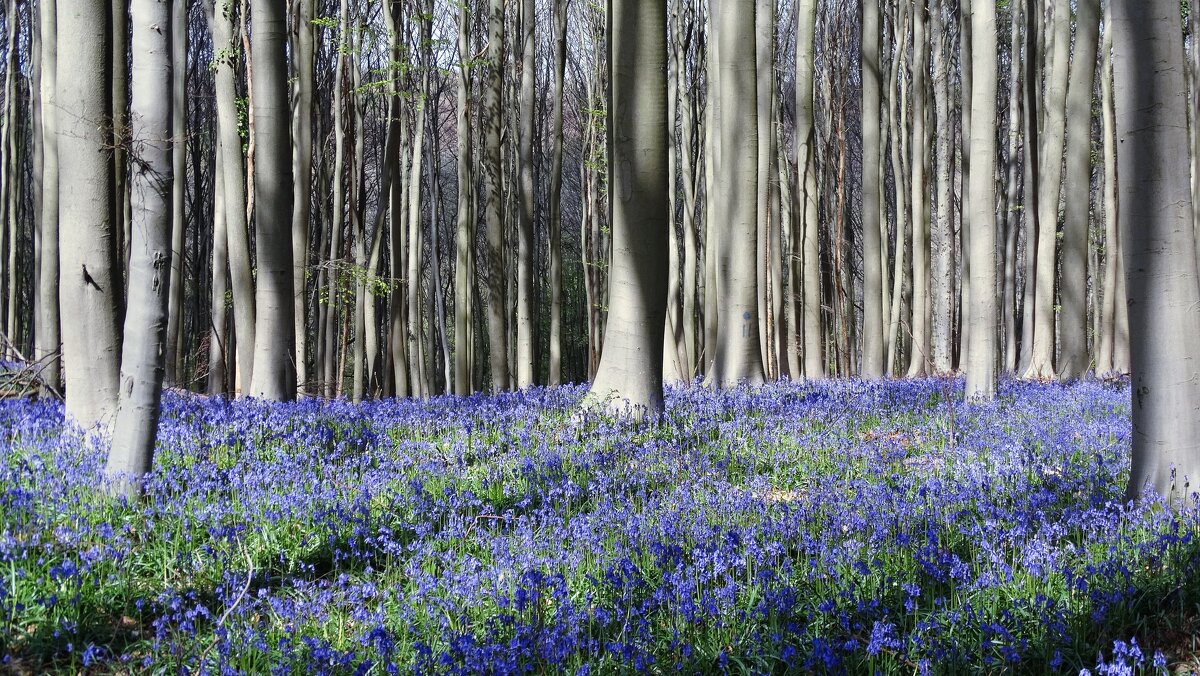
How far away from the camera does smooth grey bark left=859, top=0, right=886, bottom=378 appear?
15445mm

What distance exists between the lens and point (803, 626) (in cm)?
352

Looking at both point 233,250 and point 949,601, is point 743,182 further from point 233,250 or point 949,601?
point 949,601

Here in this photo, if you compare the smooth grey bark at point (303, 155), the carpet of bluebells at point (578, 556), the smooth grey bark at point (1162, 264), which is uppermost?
the smooth grey bark at point (303, 155)

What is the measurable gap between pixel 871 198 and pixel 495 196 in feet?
24.6

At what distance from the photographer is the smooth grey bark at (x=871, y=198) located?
1545 centimetres

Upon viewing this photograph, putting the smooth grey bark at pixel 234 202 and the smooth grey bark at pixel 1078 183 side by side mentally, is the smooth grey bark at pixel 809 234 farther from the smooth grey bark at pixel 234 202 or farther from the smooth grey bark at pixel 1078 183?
the smooth grey bark at pixel 234 202

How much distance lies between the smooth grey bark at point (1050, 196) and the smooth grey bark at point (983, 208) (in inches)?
204

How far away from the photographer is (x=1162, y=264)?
4566mm

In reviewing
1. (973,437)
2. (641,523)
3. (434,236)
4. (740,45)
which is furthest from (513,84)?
(641,523)

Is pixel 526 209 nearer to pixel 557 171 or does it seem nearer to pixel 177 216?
pixel 557 171

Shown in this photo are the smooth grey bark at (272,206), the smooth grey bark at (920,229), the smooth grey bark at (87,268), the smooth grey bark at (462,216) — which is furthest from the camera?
the smooth grey bark at (462,216)

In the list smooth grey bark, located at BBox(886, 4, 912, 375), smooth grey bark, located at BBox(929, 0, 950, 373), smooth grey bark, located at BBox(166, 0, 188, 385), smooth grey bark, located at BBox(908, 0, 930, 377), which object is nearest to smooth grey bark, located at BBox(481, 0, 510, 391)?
smooth grey bark, located at BBox(166, 0, 188, 385)

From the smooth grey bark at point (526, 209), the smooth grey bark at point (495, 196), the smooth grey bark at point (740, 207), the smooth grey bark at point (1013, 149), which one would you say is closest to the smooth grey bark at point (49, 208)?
the smooth grey bark at point (495, 196)

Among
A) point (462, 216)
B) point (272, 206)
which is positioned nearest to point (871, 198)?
point (462, 216)
